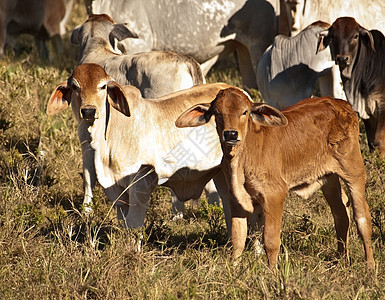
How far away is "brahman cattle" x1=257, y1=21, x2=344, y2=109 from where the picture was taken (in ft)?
27.0

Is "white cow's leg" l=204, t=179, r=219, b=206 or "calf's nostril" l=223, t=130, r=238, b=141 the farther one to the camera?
"white cow's leg" l=204, t=179, r=219, b=206

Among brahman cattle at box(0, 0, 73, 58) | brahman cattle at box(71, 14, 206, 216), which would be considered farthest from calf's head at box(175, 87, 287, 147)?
brahman cattle at box(0, 0, 73, 58)

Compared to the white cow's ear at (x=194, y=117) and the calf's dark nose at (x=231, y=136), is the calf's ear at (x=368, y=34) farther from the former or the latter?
the calf's dark nose at (x=231, y=136)

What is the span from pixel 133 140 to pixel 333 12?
466cm

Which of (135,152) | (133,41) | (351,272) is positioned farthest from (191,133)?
(133,41)

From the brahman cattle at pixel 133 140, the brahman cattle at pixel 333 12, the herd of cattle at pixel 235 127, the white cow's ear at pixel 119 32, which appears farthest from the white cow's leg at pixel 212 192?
the brahman cattle at pixel 333 12

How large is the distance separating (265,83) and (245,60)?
6.69 feet

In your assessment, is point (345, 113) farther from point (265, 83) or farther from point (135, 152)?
point (265, 83)

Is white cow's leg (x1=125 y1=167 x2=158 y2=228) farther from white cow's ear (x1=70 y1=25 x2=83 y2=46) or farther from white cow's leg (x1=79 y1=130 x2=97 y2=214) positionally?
white cow's ear (x1=70 y1=25 x2=83 y2=46)

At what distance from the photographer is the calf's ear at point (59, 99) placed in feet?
18.8

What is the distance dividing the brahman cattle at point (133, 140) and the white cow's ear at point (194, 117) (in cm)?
58

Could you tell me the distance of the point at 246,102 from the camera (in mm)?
5043

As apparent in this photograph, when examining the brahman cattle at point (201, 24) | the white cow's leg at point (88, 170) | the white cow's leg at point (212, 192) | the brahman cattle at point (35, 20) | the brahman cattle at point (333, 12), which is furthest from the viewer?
the brahman cattle at point (35, 20)

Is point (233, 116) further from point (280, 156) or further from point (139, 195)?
point (139, 195)
